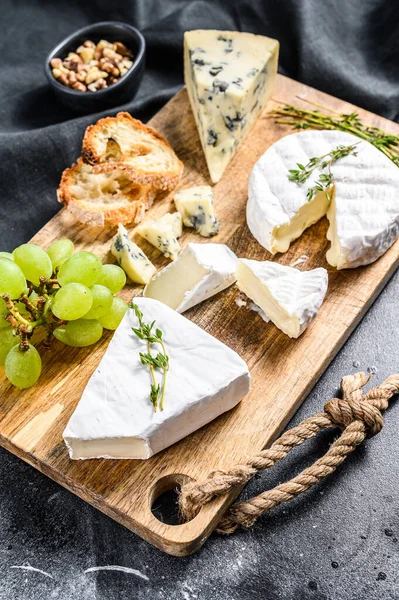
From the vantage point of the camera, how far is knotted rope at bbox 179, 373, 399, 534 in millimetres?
2045

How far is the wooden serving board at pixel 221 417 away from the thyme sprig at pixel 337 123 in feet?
0.93

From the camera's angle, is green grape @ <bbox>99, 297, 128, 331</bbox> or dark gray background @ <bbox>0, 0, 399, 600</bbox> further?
green grape @ <bbox>99, 297, 128, 331</bbox>

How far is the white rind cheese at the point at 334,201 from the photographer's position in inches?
98.5

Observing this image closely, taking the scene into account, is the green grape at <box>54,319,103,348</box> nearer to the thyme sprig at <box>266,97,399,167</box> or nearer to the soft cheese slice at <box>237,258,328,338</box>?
the soft cheese slice at <box>237,258,328,338</box>

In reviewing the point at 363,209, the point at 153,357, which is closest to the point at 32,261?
the point at 153,357

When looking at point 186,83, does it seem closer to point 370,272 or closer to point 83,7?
point 83,7

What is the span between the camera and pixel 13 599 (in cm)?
205

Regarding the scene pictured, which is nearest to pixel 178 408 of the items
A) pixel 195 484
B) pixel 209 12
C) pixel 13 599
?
pixel 195 484

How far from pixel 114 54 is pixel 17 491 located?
1740 millimetres

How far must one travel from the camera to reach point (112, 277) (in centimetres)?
239

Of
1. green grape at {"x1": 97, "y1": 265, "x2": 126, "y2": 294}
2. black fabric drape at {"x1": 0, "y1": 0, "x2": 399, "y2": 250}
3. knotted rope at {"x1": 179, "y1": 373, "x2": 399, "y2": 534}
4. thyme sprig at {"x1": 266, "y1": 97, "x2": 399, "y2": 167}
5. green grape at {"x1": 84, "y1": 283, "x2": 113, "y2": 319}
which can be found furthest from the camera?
black fabric drape at {"x1": 0, "y1": 0, "x2": 399, "y2": 250}

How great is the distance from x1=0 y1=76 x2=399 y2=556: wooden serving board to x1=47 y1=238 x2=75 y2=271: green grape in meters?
0.17

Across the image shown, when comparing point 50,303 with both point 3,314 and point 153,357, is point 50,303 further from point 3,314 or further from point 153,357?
point 153,357

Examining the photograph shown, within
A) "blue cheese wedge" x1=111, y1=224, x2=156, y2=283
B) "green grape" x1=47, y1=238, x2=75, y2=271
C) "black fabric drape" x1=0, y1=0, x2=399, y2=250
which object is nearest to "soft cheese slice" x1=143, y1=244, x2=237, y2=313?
"blue cheese wedge" x1=111, y1=224, x2=156, y2=283
